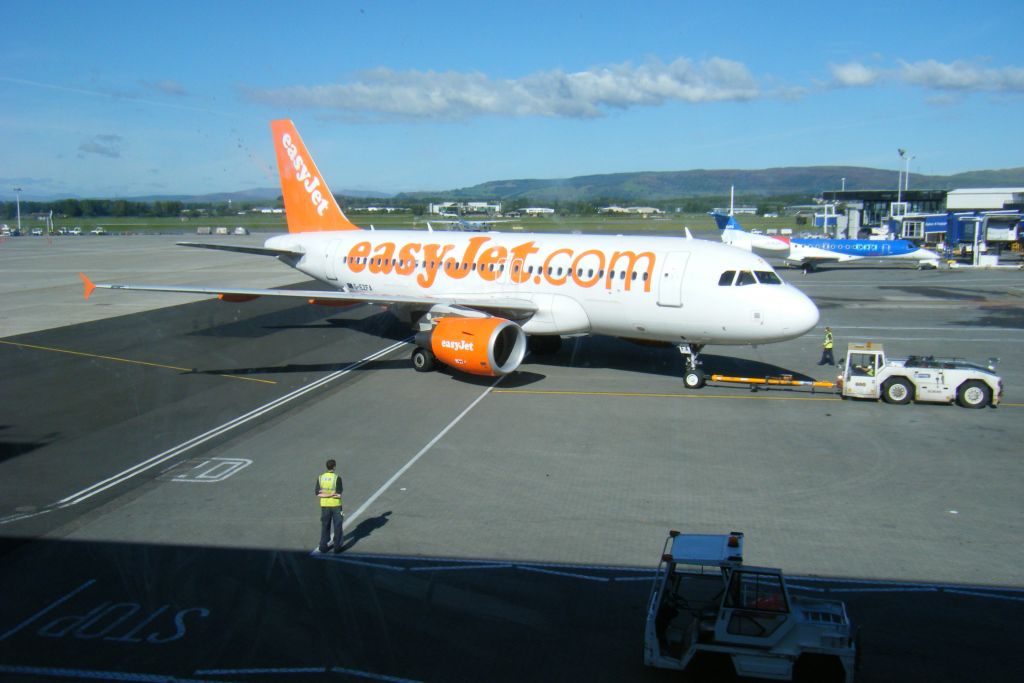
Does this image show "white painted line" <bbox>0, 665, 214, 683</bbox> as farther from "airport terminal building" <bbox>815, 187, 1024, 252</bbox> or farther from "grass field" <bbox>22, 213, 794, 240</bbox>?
"grass field" <bbox>22, 213, 794, 240</bbox>

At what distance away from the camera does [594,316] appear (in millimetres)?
23328

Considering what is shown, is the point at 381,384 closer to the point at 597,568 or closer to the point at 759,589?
the point at 597,568

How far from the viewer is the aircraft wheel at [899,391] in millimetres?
20750

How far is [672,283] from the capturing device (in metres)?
21.8

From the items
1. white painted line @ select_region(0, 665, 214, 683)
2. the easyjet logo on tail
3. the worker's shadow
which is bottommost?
white painted line @ select_region(0, 665, 214, 683)

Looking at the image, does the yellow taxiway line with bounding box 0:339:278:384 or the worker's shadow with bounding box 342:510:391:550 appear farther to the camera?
the yellow taxiway line with bounding box 0:339:278:384

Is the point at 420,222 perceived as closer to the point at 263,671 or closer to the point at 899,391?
the point at 899,391

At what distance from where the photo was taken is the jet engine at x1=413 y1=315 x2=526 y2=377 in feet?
71.5

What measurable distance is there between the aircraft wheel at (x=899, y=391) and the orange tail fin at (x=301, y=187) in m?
22.2

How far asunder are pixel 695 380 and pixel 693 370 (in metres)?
0.37

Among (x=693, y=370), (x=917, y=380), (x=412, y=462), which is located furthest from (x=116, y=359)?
(x=917, y=380)

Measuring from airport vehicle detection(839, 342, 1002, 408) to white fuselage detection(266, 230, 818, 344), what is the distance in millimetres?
2076

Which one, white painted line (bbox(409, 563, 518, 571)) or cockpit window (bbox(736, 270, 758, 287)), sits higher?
cockpit window (bbox(736, 270, 758, 287))

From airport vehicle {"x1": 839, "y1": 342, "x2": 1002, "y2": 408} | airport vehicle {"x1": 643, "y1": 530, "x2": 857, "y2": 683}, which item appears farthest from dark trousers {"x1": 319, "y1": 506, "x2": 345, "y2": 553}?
airport vehicle {"x1": 839, "y1": 342, "x2": 1002, "y2": 408}
